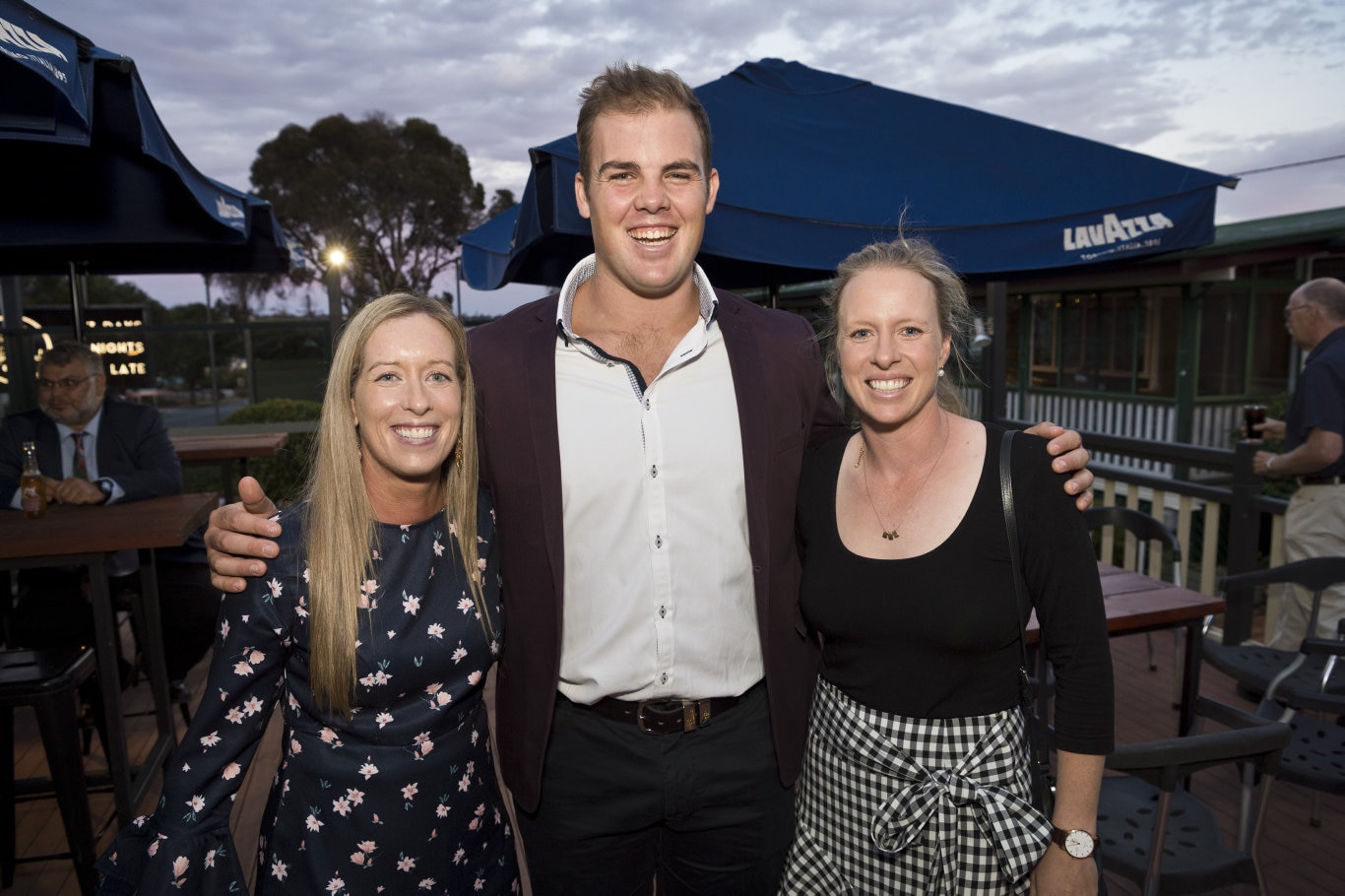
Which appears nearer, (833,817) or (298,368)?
(833,817)

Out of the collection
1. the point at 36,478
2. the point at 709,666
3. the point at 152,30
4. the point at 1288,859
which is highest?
the point at 152,30

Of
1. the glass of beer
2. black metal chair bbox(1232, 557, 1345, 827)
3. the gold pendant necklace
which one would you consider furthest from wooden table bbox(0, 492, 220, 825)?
the glass of beer

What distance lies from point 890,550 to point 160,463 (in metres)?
3.81

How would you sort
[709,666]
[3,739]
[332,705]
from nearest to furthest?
[332,705] → [709,666] → [3,739]

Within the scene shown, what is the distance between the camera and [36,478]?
3.43 metres

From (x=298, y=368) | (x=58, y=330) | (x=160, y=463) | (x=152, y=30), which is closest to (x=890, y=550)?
(x=160, y=463)

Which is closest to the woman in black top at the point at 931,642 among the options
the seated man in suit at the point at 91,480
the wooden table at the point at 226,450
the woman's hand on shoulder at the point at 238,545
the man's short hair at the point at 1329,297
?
the woman's hand on shoulder at the point at 238,545

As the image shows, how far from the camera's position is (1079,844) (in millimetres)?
1585

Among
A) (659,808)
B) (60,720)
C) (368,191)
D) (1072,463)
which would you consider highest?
(368,191)

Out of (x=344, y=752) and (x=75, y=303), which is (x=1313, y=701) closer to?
(x=344, y=752)

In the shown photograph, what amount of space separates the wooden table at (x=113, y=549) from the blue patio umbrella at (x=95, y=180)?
1353 millimetres

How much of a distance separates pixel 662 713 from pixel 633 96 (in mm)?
1426

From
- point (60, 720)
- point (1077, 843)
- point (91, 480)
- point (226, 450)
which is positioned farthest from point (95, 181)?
point (1077, 843)

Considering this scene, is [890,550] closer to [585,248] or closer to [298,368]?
[585,248]
